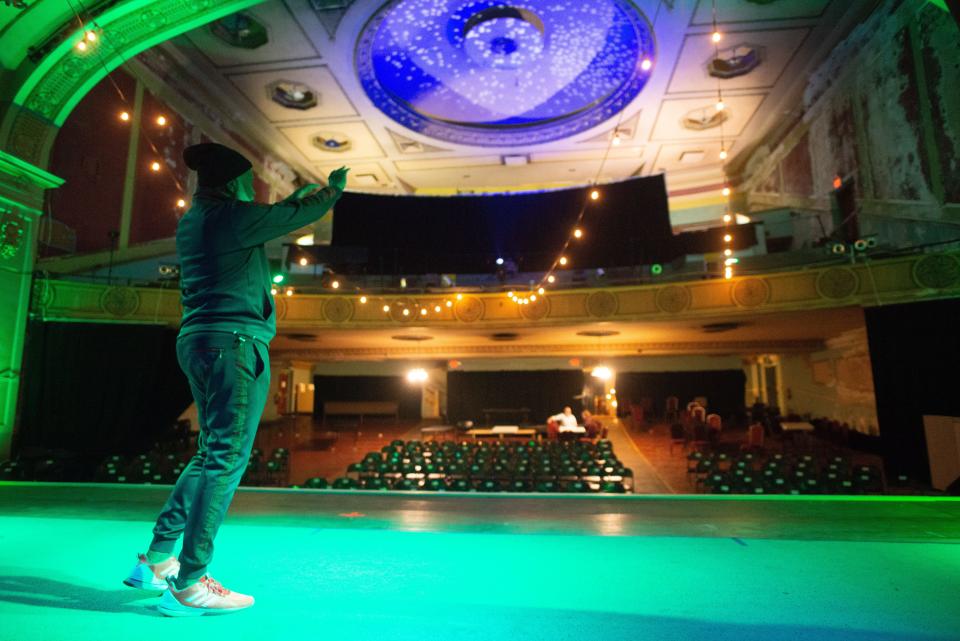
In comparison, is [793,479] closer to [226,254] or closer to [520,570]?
[520,570]

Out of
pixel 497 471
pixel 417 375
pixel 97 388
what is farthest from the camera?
pixel 417 375

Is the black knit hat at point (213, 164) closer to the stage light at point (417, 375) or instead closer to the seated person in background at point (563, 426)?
the seated person in background at point (563, 426)

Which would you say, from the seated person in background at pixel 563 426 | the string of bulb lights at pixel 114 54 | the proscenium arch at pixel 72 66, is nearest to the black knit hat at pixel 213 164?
the string of bulb lights at pixel 114 54

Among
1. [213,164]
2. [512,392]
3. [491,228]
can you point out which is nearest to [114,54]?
[491,228]

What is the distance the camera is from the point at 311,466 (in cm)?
1107

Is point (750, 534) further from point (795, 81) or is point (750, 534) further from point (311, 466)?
point (795, 81)

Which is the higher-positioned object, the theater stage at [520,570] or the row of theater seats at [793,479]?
the theater stage at [520,570]

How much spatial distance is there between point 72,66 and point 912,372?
15.2 meters

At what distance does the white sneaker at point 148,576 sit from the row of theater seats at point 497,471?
620 centimetres

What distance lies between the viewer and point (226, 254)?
147cm

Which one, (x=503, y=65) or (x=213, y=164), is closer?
(x=213, y=164)

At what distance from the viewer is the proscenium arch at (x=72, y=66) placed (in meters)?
8.09

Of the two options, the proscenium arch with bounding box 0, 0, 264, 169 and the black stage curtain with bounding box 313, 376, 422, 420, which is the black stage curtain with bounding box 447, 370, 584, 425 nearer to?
the black stage curtain with bounding box 313, 376, 422, 420

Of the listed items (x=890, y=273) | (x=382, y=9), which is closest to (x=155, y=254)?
(x=382, y=9)
